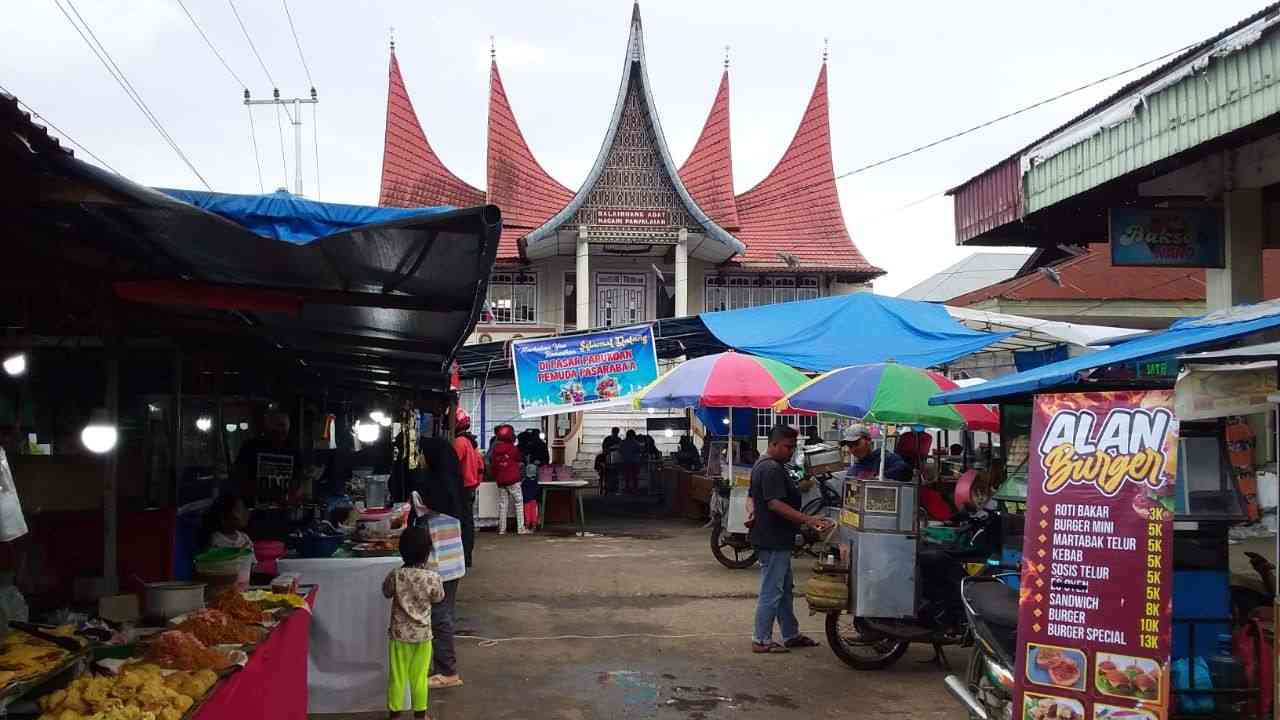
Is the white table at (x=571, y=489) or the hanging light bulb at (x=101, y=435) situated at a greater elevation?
the hanging light bulb at (x=101, y=435)

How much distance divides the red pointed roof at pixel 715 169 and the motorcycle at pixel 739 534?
44.5 ft

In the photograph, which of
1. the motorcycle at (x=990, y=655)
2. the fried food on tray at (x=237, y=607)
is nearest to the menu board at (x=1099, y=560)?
the motorcycle at (x=990, y=655)

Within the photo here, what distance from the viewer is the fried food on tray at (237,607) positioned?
5191 millimetres

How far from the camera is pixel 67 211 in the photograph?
413cm

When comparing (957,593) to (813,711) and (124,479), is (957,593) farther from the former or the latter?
(124,479)

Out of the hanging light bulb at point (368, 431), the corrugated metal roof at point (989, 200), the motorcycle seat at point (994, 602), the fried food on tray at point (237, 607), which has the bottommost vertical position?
the motorcycle seat at point (994, 602)

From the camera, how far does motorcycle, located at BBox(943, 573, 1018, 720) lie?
5191 mm

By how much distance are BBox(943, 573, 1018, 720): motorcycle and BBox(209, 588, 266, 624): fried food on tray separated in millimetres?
3748

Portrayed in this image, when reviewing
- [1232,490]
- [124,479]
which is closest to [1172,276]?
[1232,490]

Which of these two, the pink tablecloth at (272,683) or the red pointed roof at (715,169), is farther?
the red pointed roof at (715,169)

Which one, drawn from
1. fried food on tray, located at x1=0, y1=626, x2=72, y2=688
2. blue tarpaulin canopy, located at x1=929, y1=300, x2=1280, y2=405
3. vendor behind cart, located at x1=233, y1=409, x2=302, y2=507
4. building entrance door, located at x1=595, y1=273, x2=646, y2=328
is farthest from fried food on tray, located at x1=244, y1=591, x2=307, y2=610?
building entrance door, located at x1=595, y1=273, x2=646, y2=328

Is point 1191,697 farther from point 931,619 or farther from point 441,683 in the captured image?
point 441,683

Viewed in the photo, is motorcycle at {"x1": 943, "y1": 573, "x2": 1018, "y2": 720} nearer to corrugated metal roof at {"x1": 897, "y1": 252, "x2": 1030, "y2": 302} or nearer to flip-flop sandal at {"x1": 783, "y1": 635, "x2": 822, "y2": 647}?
flip-flop sandal at {"x1": 783, "y1": 635, "x2": 822, "y2": 647}

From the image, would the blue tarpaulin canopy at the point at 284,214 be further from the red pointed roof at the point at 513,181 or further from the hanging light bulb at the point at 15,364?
the red pointed roof at the point at 513,181
